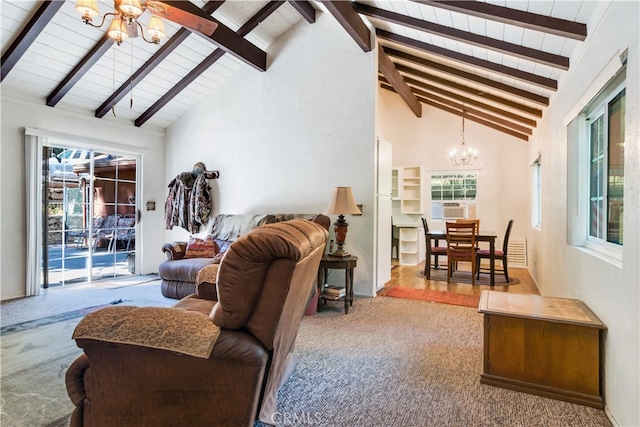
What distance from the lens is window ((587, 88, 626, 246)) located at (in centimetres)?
195

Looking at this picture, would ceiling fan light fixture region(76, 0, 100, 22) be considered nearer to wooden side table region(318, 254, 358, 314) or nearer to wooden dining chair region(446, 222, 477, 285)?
wooden side table region(318, 254, 358, 314)

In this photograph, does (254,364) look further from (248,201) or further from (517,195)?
(517,195)

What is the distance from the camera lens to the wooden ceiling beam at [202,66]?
426cm

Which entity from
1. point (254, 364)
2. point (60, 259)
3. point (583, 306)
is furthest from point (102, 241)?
point (583, 306)

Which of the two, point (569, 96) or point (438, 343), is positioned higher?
point (569, 96)

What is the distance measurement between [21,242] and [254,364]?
179 inches

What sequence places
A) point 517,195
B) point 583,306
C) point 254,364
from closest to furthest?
point 254,364 → point 583,306 → point 517,195

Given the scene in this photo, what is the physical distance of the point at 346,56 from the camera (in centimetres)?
445

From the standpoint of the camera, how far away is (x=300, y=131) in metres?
4.73

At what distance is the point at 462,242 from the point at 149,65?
4.99m

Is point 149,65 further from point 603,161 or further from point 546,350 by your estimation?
point 546,350

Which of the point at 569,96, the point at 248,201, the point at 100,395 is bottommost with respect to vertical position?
the point at 100,395

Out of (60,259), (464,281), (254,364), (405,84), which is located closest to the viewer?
(254,364)

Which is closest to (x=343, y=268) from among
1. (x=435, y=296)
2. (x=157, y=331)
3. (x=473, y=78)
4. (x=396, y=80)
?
(x=435, y=296)
